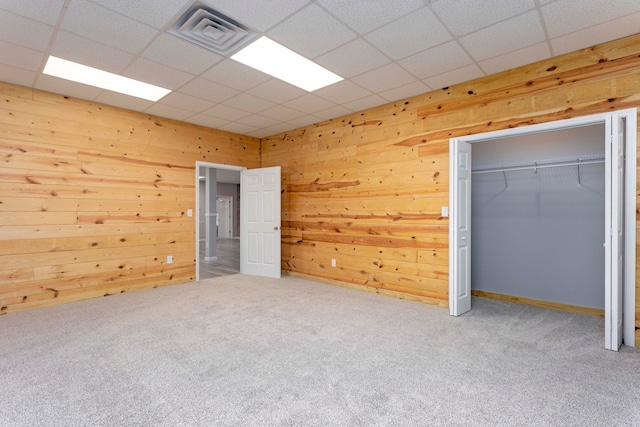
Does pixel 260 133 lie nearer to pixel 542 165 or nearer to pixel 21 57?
pixel 21 57

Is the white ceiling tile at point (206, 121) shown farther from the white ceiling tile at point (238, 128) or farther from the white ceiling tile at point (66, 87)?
the white ceiling tile at point (66, 87)

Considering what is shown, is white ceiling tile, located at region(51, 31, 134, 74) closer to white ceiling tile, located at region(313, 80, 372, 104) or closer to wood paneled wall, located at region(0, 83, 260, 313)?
→ wood paneled wall, located at region(0, 83, 260, 313)

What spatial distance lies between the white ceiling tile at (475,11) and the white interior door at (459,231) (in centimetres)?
134

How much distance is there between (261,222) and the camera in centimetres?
594

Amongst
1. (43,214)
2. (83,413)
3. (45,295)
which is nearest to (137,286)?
(45,295)

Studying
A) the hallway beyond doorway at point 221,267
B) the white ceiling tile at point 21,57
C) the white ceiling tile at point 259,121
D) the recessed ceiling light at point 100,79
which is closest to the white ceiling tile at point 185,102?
the recessed ceiling light at point 100,79

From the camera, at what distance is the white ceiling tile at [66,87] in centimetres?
366

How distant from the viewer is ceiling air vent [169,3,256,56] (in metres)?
2.48

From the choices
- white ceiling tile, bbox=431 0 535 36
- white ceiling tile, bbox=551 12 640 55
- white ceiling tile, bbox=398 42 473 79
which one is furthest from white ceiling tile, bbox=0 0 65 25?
white ceiling tile, bbox=551 12 640 55

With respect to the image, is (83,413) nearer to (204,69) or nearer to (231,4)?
(231,4)

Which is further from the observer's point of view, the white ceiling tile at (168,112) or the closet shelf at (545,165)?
the white ceiling tile at (168,112)

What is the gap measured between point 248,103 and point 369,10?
2.44 meters

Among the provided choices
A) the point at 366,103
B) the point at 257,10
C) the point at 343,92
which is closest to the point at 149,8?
the point at 257,10

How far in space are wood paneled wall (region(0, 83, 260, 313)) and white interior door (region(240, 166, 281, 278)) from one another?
3.39 ft
